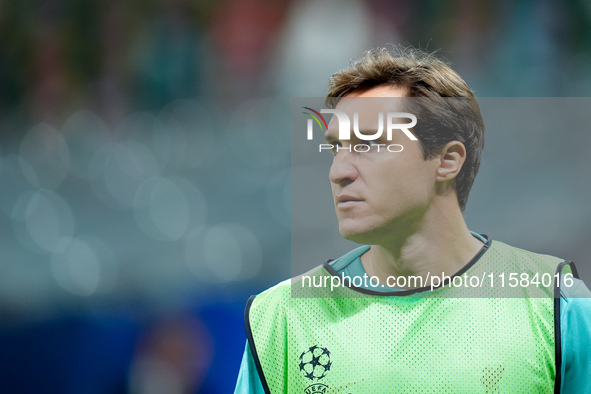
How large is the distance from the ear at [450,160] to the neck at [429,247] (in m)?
0.07

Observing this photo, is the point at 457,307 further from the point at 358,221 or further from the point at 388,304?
the point at 358,221

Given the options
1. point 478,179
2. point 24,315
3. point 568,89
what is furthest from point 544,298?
point 24,315

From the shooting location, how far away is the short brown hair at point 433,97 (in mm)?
1398

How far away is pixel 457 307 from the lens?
136cm

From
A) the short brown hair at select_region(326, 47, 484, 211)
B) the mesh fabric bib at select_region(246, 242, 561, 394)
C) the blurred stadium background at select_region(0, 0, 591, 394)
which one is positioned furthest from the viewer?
the blurred stadium background at select_region(0, 0, 591, 394)

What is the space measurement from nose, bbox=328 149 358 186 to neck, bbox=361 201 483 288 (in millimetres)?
161

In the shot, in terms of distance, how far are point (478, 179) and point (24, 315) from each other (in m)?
2.18

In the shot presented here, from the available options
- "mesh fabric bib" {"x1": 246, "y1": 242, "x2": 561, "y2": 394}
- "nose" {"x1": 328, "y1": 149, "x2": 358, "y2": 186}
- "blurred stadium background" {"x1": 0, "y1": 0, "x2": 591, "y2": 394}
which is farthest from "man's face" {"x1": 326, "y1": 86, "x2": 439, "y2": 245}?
"blurred stadium background" {"x1": 0, "y1": 0, "x2": 591, "y2": 394}

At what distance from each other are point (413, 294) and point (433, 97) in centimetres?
47

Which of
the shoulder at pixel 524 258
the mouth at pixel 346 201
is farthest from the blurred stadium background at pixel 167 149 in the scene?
the mouth at pixel 346 201

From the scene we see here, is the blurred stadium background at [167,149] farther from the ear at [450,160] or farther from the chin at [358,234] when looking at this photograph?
the chin at [358,234]

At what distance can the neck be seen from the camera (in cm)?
139

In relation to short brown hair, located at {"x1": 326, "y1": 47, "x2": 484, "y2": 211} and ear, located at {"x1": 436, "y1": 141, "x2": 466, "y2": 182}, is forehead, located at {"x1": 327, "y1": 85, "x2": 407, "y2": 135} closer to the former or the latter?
short brown hair, located at {"x1": 326, "y1": 47, "x2": 484, "y2": 211}

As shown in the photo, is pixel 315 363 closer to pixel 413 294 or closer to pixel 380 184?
pixel 413 294
